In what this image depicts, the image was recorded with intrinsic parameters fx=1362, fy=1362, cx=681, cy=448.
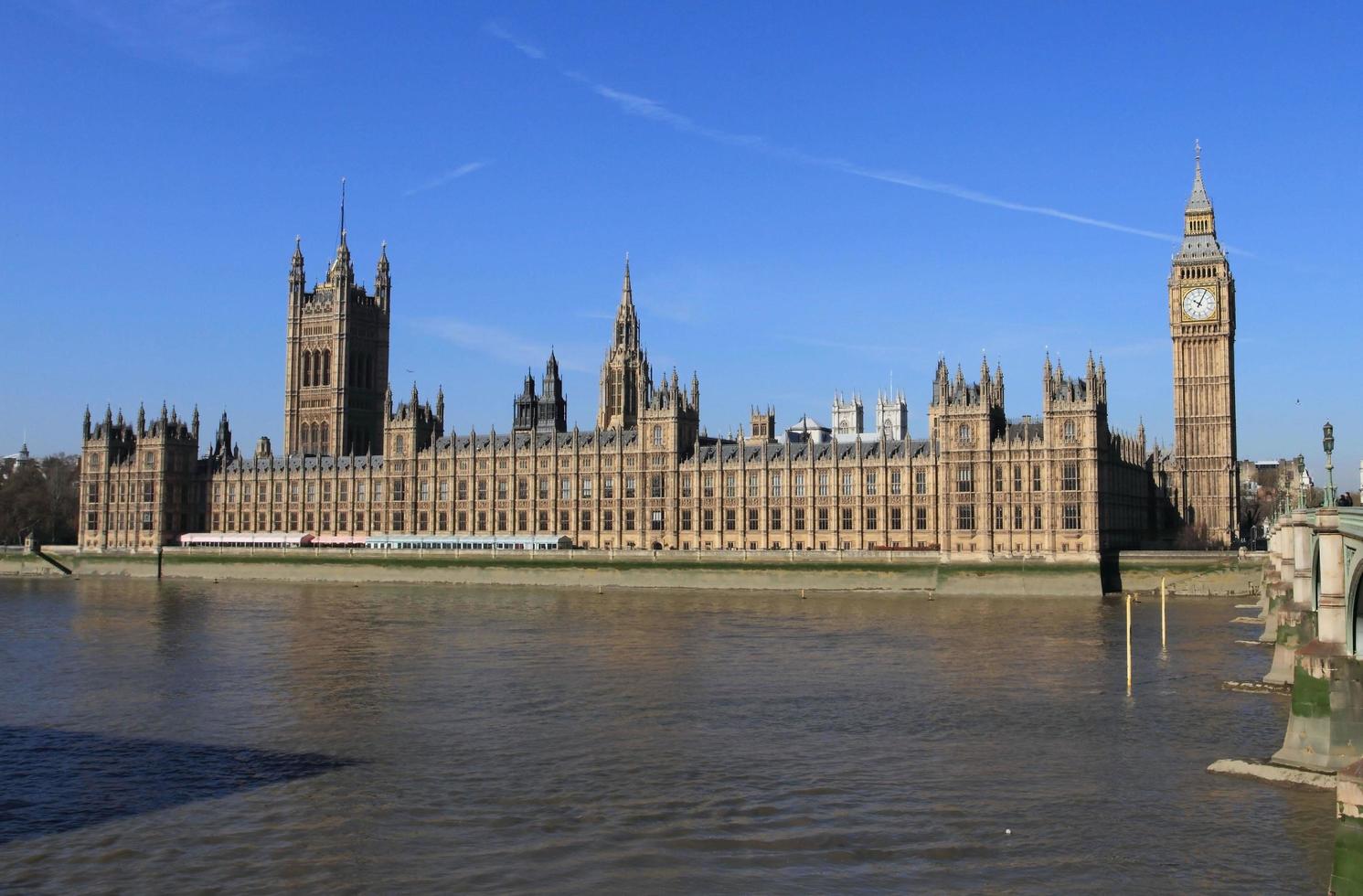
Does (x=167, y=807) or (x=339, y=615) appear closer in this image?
(x=167, y=807)

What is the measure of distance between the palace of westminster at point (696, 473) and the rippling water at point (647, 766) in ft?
126

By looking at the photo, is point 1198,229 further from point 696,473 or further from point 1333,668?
point 1333,668

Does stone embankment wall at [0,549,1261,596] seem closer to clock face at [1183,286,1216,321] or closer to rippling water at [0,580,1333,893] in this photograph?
rippling water at [0,580,1333,893]

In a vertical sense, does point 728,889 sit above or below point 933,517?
below

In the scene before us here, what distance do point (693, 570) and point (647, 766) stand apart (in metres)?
72.2

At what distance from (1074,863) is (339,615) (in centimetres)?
6479

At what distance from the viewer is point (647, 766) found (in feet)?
121

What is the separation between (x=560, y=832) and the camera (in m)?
30.5

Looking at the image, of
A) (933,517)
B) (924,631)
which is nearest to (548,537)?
(933,517)

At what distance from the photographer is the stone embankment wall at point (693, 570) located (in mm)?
95625

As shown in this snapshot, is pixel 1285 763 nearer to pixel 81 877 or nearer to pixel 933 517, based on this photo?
pixel 81 877

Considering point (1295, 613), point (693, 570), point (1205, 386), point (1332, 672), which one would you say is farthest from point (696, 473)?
point (1332, 672)

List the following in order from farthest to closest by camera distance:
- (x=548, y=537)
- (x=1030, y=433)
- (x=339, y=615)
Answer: (x=548, y=537) → (x=1030, y=433) → (x=339, y=615)

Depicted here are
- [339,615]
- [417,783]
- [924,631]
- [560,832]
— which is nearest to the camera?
[560,832]
